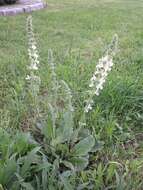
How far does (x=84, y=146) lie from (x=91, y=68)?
5.26 ft

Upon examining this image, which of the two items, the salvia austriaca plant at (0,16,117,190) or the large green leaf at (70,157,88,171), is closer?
the salvia austriaca plant at (0,16,117,190)

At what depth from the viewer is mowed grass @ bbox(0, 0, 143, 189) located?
300cm

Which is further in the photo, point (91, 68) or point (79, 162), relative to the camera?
point (91, 68)

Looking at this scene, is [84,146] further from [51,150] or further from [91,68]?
[91,68]

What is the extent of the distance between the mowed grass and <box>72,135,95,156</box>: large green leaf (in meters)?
0.18

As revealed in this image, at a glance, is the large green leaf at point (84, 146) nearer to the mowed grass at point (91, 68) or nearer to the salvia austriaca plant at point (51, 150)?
the salvia austriaca plant at point (51, 150)

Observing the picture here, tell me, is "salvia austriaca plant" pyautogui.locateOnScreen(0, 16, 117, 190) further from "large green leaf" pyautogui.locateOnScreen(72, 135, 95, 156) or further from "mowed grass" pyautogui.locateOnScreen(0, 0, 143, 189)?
"mowed grass" pyautogui.locateOnScreen(0, 0, 143, 189)

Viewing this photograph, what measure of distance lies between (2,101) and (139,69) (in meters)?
1.52

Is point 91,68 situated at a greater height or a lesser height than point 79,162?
greater

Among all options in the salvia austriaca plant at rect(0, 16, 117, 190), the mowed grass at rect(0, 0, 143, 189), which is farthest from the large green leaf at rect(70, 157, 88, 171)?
the mowed grass at rect(0, 0, 143, 189)

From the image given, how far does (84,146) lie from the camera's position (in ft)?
8.68

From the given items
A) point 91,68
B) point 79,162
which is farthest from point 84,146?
point 91,68

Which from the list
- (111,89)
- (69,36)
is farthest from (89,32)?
(111,89)

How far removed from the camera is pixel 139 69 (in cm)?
414
